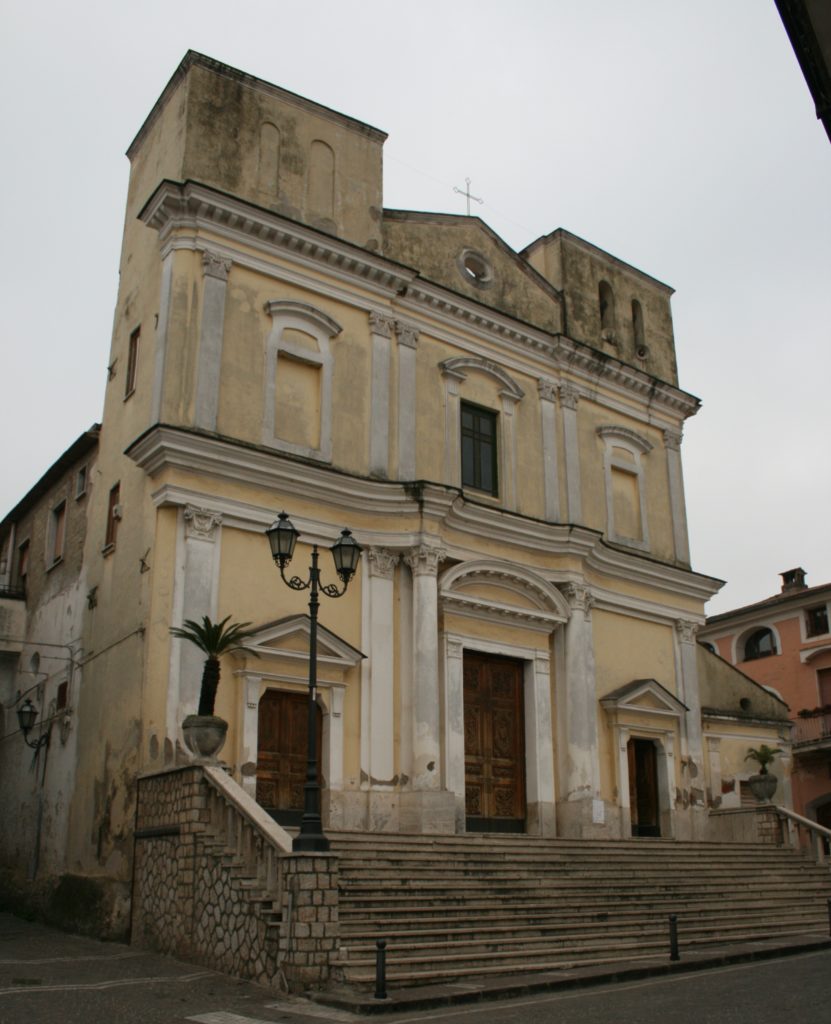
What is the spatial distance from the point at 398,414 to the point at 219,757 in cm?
783

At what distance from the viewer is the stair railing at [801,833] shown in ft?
74.4

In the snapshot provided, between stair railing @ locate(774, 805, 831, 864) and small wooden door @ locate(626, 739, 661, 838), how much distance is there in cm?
264

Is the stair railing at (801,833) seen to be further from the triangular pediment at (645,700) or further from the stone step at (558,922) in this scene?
the stone step at (558,922)

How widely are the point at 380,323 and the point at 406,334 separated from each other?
27.0 inches

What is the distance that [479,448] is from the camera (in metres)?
23.7

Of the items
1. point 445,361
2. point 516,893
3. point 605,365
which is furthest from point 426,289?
point 516,893

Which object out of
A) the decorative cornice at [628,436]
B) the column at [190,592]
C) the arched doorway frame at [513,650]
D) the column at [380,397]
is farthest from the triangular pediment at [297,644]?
the decorative cornice at [628,436]

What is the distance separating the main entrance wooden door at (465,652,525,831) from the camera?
70.2 feet

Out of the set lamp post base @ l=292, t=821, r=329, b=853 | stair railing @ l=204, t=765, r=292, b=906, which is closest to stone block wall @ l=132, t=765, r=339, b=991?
stair railing @ l=204, t=765, r=292, b=906

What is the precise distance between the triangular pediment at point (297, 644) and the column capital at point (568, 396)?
28.7 feet

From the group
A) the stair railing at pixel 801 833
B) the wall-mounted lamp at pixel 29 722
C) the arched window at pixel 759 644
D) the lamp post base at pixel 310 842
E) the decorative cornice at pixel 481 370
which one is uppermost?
the decorative cornice at pixel 481 370

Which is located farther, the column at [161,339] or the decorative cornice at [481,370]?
the decorative cornice at [481,370]

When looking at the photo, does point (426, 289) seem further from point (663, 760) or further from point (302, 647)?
point (663, 760)

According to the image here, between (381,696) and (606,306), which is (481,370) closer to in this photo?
(606,306)
